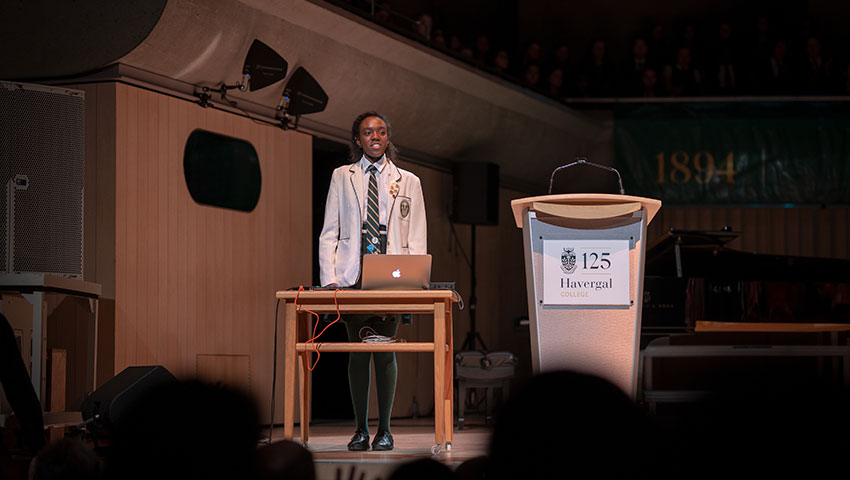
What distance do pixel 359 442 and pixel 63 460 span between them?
2.05 m

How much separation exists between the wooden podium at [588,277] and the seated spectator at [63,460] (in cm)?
178

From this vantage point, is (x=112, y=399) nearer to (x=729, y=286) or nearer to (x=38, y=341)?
(x=38, y=341)

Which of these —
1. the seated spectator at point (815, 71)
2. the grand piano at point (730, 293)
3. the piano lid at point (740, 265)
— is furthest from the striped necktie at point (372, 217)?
the seated spectator at point (815, 71)

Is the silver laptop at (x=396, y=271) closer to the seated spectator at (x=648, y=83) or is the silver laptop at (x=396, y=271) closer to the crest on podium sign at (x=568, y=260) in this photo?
the crest on podium sign at (x=568, y=260)

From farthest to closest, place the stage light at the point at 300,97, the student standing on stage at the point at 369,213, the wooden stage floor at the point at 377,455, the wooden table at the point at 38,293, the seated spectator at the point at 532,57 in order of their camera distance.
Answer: the seated spectator at the point at 532,57
the stage light at the point at 300,97
the wooden table at the point at 38,293
the student standing on stage at the point at 369,213
the wooden stage floor at the point at 377,455

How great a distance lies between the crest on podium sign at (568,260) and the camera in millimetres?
3518

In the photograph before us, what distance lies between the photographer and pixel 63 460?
2074mm

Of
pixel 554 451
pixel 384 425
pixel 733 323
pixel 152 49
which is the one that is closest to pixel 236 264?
pixel 152 49

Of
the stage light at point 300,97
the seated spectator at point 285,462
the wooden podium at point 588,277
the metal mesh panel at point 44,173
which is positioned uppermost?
the stage light at point 300,97

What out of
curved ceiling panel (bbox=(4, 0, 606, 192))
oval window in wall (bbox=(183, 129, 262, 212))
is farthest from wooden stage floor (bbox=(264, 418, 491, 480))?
curved ceiling panel (bbox=(4, 0, 606, 192))

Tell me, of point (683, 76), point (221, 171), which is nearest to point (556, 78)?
point (683, 76)

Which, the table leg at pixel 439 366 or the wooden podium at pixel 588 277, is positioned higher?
the wooden podium at pixel 588 277

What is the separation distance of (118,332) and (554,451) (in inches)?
179

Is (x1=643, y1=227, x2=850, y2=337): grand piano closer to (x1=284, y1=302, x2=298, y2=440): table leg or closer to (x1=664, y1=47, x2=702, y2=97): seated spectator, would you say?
(x1=284, y1=302, x2=298, y2=440): table leg
